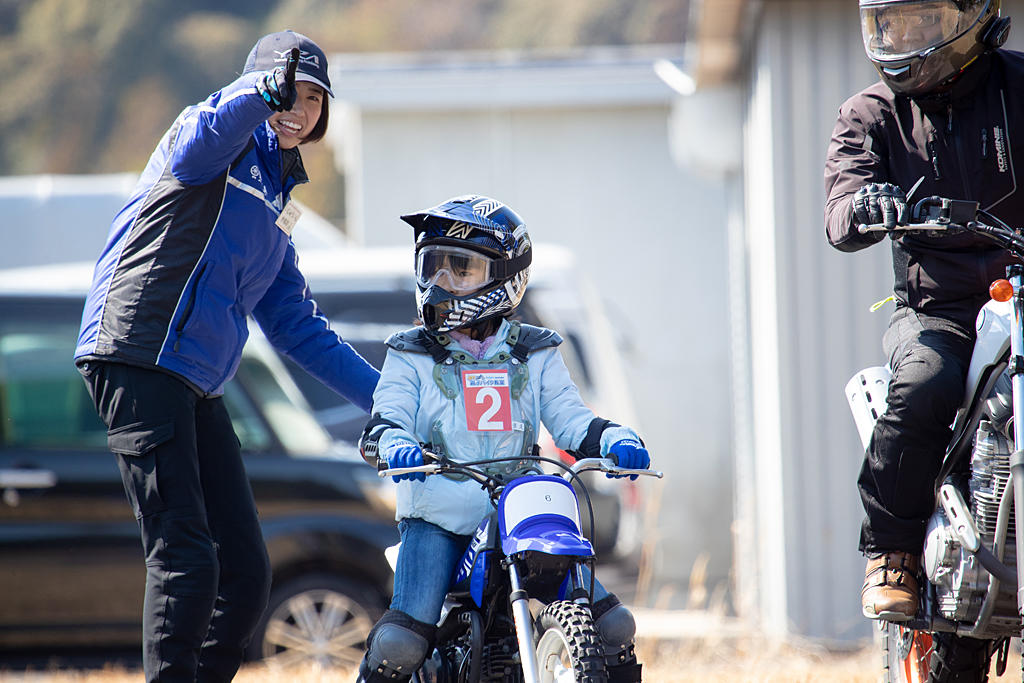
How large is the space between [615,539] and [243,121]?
5168 millimetres

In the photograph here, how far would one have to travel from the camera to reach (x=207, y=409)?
4.11 m

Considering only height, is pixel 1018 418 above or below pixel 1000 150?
below

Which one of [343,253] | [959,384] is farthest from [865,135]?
[343,253]

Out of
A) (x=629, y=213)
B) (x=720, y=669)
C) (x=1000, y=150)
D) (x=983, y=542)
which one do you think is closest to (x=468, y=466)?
(x=983, y=542)

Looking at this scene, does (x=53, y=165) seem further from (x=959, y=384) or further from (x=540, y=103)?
(x=959, y=384)

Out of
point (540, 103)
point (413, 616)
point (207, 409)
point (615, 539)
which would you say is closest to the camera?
point (413, 616)

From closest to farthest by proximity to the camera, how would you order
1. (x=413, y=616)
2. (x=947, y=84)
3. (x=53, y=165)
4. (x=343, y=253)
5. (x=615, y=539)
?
(x=413, y=616) < (x=947, y=84) < (x=615, y=539) < (x=343, y=253) < (x=53, y=165)

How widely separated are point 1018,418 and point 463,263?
154cm

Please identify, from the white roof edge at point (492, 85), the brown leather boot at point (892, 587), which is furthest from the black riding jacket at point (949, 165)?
the white roof edge at point (492, 85)

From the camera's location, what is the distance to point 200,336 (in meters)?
3.93

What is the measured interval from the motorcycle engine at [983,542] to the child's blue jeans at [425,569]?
97 centimetres

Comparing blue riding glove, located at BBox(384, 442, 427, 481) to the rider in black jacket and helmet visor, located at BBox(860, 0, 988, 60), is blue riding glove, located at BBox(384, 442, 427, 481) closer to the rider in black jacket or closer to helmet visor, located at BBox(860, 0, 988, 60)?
the rider in black jacket

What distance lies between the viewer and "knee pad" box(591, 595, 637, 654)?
127 inches

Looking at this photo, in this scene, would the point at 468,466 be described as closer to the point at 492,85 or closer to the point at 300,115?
the point at 300,115
